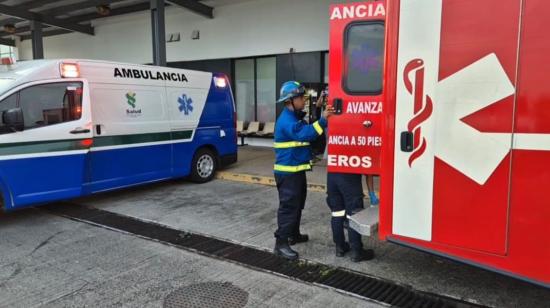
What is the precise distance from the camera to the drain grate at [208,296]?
12.0 feet

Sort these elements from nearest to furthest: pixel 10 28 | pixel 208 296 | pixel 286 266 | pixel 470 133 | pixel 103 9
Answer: pixel 470 133, pixel 208 296, pixel 286 266, pixel 103 9, pixel 10 28

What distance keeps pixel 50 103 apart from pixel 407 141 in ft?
17.0

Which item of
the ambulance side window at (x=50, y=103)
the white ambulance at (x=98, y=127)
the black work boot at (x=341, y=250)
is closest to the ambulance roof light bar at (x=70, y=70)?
the white ambulance at (x=98, y=127)

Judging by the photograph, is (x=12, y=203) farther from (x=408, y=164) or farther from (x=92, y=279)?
(x=408, y=164)

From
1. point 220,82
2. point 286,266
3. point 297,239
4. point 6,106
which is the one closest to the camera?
point 286,266

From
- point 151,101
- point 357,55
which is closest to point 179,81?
point 151,101

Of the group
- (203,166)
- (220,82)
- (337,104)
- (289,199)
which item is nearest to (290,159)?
(289,199)

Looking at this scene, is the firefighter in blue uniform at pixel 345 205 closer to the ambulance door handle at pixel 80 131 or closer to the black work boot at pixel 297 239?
the black work boot at pixel 297 239

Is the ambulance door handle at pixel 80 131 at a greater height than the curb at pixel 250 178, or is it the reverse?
the ambulance door handle at pixel 80 131

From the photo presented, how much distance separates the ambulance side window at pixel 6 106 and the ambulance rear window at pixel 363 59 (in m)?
4.45

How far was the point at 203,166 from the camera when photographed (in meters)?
8.86

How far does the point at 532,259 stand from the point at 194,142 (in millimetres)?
6641

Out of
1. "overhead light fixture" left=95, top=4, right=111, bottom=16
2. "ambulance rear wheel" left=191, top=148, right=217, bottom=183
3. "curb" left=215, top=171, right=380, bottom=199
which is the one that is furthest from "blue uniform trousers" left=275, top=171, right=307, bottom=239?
"overhead light fixture" left=95, top=4, right=111, bottom=16

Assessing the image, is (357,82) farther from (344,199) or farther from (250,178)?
(250,178)
